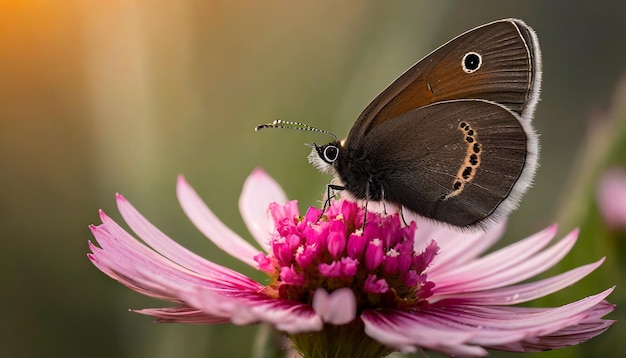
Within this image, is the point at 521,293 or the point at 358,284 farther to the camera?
the point at 521,293

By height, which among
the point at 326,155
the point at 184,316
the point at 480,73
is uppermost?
the point at 480,73

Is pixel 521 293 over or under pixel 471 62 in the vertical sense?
under

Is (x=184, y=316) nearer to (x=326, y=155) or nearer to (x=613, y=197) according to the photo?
(x=326, y=155)

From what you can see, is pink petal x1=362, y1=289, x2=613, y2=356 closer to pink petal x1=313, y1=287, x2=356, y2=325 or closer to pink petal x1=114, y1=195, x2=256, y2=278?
pink petal x1=313, y1=287, x2=356, y2=325

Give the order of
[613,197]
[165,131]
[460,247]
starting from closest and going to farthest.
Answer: [460,247]
[613,197]
[165,131]

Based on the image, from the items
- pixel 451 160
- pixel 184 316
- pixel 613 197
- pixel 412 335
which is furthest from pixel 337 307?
pixel 613 197

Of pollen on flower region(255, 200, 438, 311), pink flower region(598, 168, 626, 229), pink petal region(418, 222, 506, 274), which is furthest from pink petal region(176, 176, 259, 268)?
pink flower region(598, 168, 626, 229)
